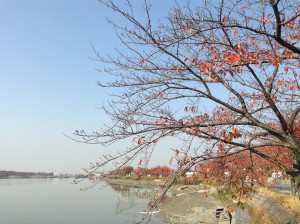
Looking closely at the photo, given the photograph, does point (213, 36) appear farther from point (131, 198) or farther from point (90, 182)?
point (131, 198)

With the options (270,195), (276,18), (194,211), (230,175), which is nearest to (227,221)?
(270,195)

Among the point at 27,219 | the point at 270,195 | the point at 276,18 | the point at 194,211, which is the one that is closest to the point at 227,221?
the point at 270,195

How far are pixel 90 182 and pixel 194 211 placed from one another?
79.6ft

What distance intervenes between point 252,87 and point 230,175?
208cm

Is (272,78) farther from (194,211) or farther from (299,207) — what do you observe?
(194,211)

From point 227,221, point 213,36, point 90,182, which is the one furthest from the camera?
point 227,221

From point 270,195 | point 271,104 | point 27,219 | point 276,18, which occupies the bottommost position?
point 27,219

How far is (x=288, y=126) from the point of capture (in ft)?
21.7

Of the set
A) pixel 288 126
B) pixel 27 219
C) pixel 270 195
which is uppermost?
pixel 288 126

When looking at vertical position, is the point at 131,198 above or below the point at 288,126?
below

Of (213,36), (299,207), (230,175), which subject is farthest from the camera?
(299,207)

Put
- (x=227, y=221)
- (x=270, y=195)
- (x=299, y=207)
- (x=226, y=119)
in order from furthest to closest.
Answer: (x=270, y=195) < (x=227, y=221) < (x=299, y=207) < (x=226, y=119)

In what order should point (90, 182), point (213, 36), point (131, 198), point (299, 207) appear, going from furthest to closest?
point (131, 198) → point (299, 207) → point (213, 36) → point (90, 182)

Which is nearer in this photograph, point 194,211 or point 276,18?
point 276,18
